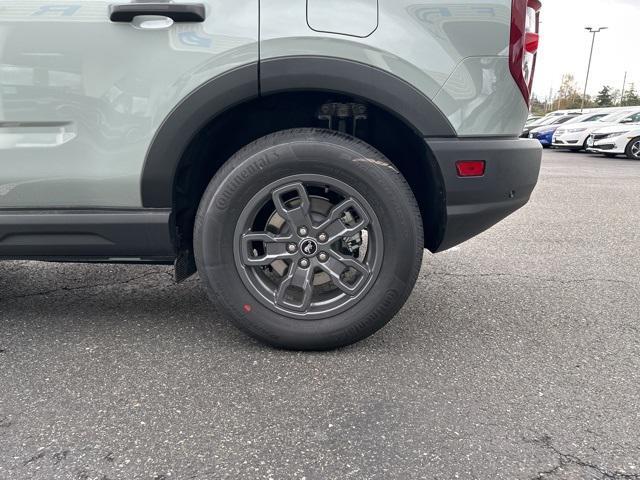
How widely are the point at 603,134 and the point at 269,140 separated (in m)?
15.9

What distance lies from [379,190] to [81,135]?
123cm

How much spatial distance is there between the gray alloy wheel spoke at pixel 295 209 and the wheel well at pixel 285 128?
0.39 m

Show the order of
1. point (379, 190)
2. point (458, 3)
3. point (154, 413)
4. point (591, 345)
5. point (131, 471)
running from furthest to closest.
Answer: point (591, 345), point (379, 190), point (458, 3), point (154, 413), point (131, 471)

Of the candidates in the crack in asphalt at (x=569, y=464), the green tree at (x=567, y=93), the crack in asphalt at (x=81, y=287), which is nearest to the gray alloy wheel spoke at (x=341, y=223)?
the crack in asphalt at (x=569, y=464)

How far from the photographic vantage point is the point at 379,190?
2207 millimetres

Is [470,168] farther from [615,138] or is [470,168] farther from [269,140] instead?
[615,138]

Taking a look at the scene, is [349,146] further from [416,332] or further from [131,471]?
[131,471]

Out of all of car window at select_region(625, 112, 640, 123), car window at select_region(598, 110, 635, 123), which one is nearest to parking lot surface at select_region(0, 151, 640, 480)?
car window at select_region(625, 112, 640, 123)

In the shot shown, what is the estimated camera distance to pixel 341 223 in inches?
90.4

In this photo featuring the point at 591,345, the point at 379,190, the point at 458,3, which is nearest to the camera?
the point at 458,3

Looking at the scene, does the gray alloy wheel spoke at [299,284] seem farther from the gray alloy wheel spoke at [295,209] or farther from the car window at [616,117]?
the car window at [616,117]

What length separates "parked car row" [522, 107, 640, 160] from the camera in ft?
48.4

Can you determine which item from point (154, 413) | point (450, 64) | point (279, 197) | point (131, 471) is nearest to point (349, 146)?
point (279, 197)

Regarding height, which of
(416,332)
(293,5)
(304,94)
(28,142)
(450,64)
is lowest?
(416,332)
